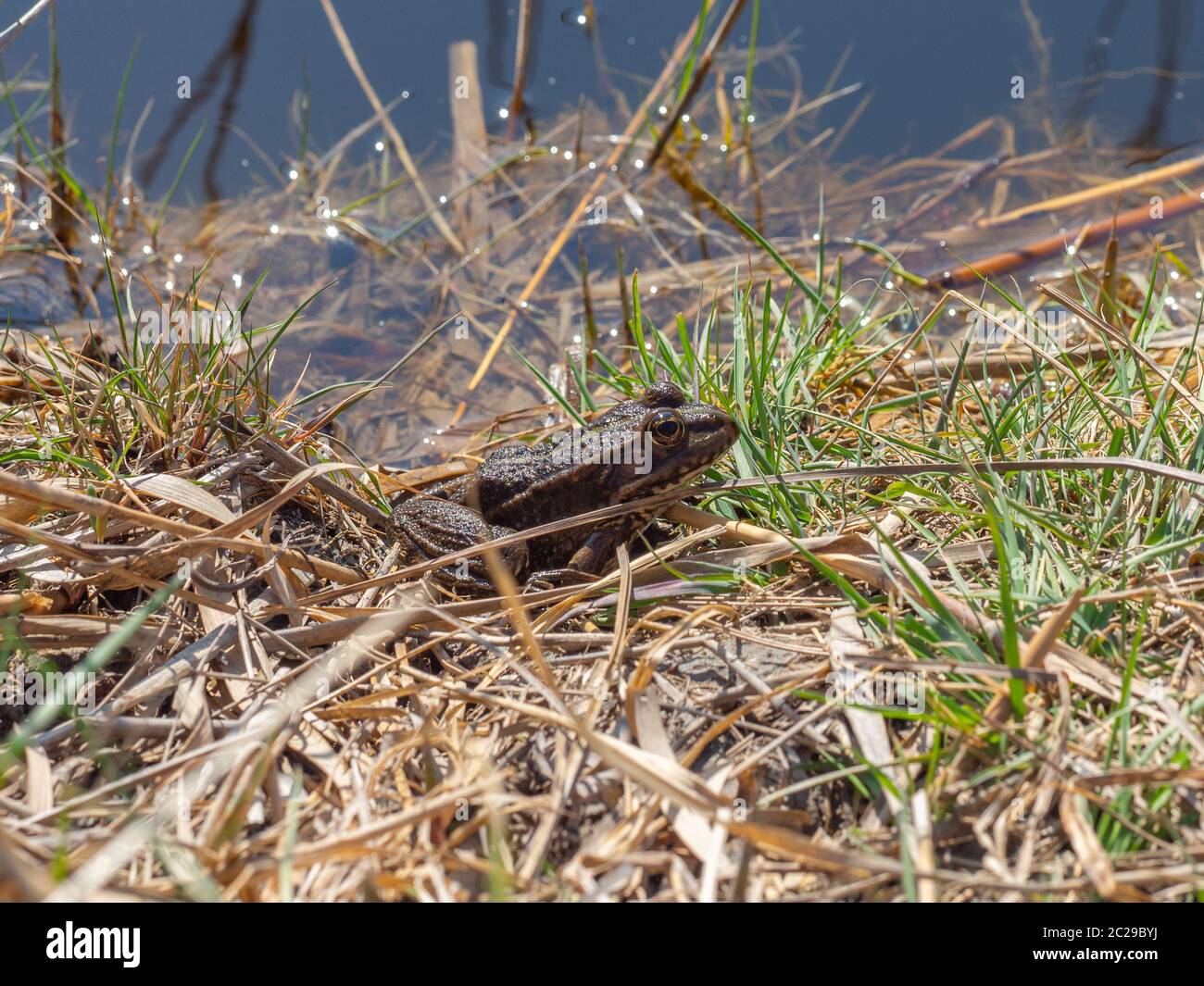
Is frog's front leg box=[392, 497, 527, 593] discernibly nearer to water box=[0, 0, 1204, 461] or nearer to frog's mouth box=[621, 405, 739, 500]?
frog's mouth box=[621, 405, 739, 500]

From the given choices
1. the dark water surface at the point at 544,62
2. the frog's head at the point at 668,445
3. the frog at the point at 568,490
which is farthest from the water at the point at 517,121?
the frog's head at the point at 668,445

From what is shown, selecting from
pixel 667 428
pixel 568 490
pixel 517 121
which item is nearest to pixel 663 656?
pixel 667 428

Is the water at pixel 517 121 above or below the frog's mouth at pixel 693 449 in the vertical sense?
above

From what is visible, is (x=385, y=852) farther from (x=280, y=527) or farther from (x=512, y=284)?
(x=512, y=284)

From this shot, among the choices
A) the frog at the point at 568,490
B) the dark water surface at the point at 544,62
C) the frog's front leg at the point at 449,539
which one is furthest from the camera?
the dark water surface at the point at 544,62

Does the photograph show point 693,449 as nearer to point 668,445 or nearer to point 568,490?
point 668,445

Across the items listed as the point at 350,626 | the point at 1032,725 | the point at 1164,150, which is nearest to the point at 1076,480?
the point at 1032,725

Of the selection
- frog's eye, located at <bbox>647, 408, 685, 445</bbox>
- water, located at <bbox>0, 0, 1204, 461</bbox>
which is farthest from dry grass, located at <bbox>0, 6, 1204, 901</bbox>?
water, located at <bbox>0, 0, 1204, 461</bbox>

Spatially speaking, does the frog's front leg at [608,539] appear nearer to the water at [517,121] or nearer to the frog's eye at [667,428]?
the frog's eye at [667,428]
